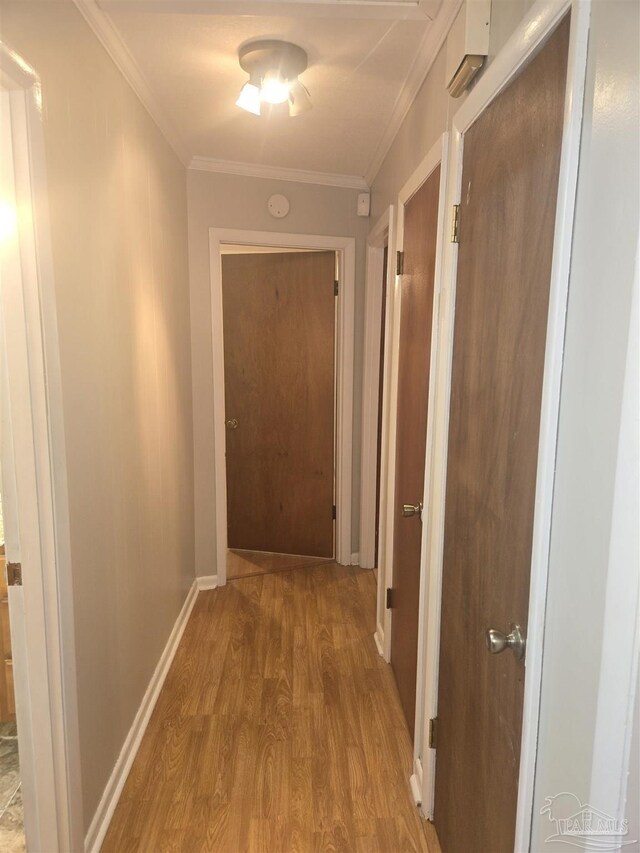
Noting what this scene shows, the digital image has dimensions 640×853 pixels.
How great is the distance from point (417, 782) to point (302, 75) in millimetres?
2470

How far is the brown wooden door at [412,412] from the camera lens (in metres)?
1.71

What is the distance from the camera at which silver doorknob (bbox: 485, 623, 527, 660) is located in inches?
Result: 37.5

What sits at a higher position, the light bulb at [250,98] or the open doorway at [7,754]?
the light bulb at [250,98]

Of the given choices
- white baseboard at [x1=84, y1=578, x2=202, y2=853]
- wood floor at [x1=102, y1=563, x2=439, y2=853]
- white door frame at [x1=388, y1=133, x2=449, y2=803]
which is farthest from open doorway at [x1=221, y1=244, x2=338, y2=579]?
white door frame at [x1=388, y1=133, x2=449, y2=803]

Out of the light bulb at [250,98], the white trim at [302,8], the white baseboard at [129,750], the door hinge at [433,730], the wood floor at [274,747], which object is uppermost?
the white trim at [302,8]

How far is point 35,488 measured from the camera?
1.23 meters

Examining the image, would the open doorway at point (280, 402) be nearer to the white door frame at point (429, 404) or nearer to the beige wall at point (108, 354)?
the beige wall at point (108, 354)

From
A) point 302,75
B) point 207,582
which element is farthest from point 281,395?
point 302,75

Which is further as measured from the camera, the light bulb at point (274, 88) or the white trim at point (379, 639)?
the white trim at point (379, 639)

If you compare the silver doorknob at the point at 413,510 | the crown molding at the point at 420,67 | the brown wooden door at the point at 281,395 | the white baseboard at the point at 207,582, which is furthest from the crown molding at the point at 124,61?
the white baseboard at the point at 207,582

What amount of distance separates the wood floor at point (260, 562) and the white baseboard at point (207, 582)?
155 mm

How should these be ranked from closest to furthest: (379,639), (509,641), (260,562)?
(509,641) → (379,639) → (260,562)

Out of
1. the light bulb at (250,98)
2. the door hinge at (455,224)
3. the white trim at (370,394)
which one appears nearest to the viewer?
the door hinge at (455,224)

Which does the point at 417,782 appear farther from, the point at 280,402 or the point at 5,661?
the point at 280,402
